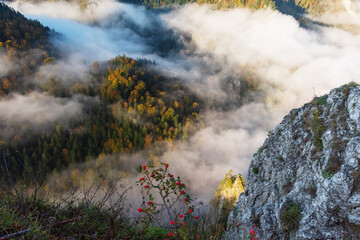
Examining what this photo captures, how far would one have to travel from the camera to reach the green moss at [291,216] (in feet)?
24.4

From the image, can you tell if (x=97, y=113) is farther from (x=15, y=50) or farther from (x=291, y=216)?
(x=291, y=216)

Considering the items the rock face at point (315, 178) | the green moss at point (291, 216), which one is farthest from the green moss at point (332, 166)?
the green moss at point (291, 216)

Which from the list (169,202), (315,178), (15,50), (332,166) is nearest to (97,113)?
(15,50)

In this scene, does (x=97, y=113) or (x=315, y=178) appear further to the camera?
(x=97, y=113)

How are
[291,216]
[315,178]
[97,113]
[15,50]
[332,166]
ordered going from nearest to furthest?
1. [332,166]
2. [291,216]
3. [315,178]
4. [97,113]
5. [15,50]

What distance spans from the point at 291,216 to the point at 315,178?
1.84 m

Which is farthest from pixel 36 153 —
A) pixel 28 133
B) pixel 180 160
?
pixel 180 160

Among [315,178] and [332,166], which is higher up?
[332,166]

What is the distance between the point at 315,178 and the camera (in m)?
8.11

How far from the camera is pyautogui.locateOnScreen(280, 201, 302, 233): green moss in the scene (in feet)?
24.4

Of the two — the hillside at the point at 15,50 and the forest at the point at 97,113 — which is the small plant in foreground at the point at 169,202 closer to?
the forest at the point at 97,113

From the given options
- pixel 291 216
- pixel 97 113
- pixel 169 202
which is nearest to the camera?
pixel 169 202

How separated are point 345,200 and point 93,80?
195 m

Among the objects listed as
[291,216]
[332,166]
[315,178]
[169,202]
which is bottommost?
[169,202]
